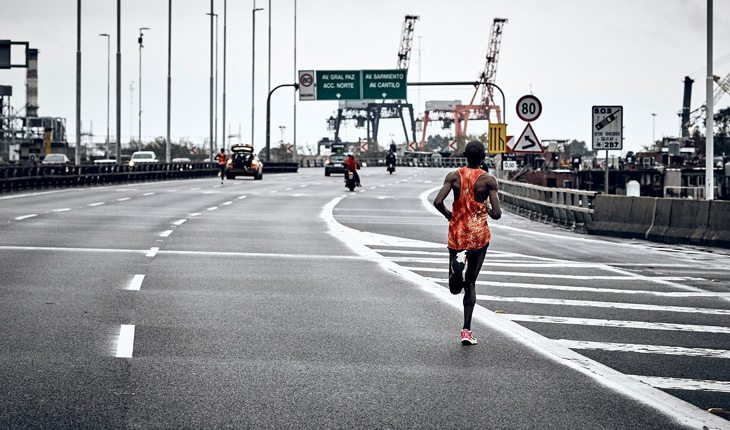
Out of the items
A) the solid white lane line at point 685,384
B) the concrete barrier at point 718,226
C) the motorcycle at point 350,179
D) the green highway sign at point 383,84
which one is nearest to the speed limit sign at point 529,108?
the concrete barrier at point 718,226

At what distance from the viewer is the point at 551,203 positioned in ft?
111

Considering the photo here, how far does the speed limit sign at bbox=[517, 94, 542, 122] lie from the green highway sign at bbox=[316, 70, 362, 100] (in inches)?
2064

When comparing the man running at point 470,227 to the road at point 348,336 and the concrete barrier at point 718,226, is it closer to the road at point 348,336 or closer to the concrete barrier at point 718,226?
the road at point 348,336

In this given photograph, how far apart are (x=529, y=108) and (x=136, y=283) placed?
21.1 metres

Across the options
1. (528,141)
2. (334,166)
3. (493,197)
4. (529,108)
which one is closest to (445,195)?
(493,197)

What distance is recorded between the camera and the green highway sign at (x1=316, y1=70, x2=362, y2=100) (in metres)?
87.0

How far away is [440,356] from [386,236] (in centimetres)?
1669

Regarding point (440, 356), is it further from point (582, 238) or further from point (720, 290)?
point (582, 238)

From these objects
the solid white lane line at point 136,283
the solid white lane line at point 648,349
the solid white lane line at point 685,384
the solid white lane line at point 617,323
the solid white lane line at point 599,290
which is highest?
the solid white lane line at point 136,283

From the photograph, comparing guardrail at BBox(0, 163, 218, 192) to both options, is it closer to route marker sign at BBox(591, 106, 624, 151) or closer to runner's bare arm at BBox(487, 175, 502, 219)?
route marker sign at BBox(591, 106, 624, 151)

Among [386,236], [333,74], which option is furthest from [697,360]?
[333,74]

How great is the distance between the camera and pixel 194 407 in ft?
25.2

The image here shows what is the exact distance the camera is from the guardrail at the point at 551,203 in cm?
3042

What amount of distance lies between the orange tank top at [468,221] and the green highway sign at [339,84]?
7629 centimetres
